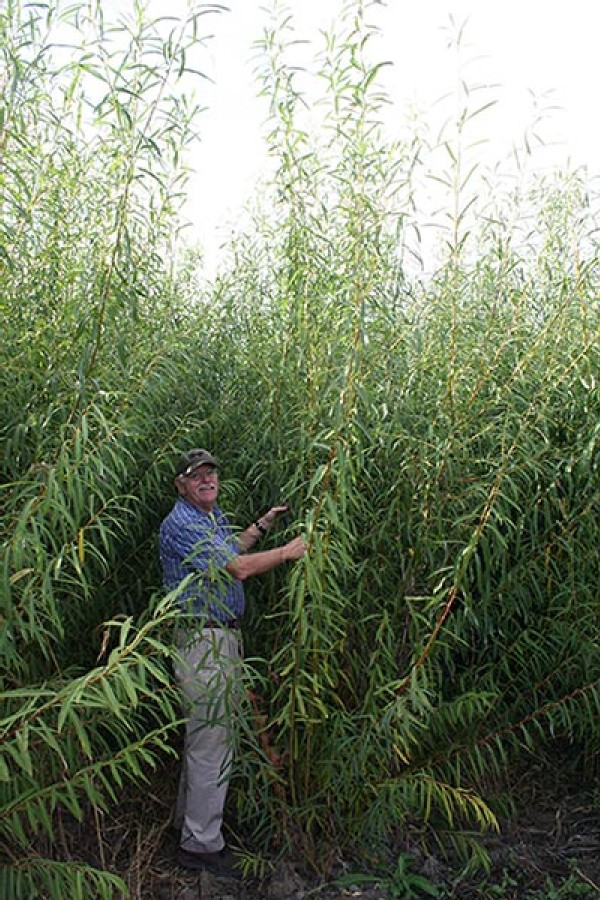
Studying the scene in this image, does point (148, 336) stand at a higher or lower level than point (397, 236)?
lower

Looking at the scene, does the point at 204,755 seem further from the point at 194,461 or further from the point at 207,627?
the point at 194,461

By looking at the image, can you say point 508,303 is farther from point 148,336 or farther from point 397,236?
point 148,336

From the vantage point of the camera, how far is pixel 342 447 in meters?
2.82

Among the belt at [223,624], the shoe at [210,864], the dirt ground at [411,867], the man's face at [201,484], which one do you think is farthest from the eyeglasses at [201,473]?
the shoe at [210,864]

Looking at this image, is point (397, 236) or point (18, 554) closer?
point (18, 554)

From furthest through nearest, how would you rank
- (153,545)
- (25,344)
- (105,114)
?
(153,545) → (25,344) → (105,114)

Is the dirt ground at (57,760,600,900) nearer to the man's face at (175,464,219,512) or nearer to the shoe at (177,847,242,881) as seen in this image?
the shoe at (177,847,242,881)

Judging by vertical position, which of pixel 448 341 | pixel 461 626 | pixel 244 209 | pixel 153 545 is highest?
pixel 244 209

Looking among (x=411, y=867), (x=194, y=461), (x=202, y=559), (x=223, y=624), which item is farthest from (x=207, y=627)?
(x=411, y=867)

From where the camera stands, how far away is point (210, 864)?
3.26m

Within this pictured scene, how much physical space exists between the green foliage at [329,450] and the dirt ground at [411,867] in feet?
0.33

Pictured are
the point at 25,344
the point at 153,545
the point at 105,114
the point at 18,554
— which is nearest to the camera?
the point at 18,554

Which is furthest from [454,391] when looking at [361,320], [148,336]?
[148,336]

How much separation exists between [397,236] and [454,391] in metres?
0.58
